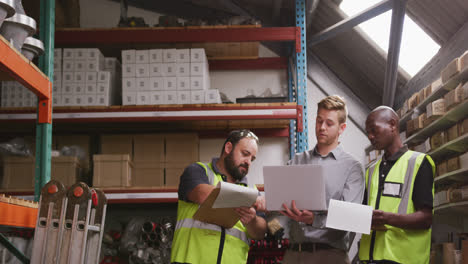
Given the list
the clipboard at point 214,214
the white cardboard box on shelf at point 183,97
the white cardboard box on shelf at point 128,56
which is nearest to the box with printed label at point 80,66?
the white cardboard box on shelf at point 128,56

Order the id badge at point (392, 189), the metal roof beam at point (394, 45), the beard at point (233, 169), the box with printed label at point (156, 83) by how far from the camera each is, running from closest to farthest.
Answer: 1. the id badge at point (392, 189)
2. the beard at point (233, 169)
3. the metal roof beam at point (394, 45)
4. the box with printed label at point (156, 83)

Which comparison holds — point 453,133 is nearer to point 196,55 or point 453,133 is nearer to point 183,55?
point 196,55

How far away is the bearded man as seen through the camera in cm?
336

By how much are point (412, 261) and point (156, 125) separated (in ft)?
17.5

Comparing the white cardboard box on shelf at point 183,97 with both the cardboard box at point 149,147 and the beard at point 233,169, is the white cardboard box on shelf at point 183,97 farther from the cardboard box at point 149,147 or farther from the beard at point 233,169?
the beard at point 233,169

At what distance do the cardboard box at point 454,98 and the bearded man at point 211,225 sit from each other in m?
2.60

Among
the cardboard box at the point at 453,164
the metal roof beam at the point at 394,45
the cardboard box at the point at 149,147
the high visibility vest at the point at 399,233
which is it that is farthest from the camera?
the cardboard box at the point at 149,147

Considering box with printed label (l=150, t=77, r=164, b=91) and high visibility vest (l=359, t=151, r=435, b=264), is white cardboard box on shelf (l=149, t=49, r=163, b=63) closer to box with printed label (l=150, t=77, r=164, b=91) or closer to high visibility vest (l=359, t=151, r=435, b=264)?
box with printed label (l=150, t=77, r=164, b=91)

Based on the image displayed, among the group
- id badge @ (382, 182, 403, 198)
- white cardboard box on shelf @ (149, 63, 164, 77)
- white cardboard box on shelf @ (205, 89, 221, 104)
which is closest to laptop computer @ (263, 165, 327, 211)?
id badge @ (382, 182, 403, 198)

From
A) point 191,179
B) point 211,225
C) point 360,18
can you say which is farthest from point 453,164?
point 191,179

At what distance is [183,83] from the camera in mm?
7176

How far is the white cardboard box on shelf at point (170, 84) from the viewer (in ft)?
23.5

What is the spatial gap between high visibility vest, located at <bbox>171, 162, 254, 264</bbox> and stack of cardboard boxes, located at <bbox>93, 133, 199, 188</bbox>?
11.8 ft

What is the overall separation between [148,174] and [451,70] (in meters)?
4.09
